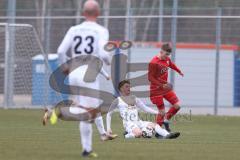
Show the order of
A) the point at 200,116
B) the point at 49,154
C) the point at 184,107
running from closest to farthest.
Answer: the point at 49,154 → the point at 200,116 → the point at 184,107

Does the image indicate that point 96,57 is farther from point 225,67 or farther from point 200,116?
point 225,67

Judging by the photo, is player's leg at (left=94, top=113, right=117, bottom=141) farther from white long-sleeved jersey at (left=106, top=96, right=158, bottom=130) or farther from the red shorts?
the red shorts

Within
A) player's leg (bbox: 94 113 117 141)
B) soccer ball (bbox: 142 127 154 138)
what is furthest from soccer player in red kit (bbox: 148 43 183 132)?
player's leg (bbox: 94 113 117 141)

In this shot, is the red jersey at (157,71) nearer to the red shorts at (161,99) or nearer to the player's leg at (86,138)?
the red shorts at (161,99)

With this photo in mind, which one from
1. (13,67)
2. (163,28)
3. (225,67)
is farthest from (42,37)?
(225,67)

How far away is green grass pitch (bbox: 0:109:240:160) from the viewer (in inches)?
493

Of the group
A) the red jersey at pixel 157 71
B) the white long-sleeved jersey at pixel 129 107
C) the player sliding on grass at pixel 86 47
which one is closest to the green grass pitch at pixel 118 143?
the white long-sleeved jersey at pixel 129 107

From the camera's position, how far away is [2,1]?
93.2ft

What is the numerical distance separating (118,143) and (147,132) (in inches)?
81.0

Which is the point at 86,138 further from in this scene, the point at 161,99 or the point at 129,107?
the point at 161,99

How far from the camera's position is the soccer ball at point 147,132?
55.3 feet

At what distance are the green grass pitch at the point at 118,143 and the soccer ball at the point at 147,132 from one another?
1.23ft

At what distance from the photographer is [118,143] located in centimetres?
1493

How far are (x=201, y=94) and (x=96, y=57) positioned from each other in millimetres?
14832
